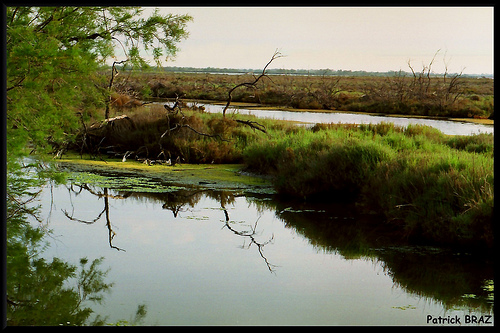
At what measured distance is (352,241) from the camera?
9.52 m

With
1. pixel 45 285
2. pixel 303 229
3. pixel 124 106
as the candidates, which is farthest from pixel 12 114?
pixel 124 106

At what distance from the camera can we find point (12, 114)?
8.70 meters

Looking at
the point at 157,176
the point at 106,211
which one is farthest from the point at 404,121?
the point at 106,211

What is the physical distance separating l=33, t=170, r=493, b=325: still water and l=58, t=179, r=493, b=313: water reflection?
0.7 inches

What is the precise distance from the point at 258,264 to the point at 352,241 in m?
1.82

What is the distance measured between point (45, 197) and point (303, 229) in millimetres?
5421

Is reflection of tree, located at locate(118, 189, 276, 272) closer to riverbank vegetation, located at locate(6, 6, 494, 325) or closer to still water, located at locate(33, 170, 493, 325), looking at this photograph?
still water, located at locate(33, 170, 493, 325)

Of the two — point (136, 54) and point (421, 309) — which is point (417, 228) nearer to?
point (421, 309)

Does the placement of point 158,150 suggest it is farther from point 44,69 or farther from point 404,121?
point 404,121

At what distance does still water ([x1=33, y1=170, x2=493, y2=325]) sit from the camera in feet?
21.3

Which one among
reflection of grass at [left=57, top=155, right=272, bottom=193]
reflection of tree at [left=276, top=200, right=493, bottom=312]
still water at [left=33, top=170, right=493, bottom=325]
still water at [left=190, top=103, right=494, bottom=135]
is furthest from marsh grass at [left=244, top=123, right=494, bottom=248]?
still water at [left=190, top=103, right=494, bottom=135]

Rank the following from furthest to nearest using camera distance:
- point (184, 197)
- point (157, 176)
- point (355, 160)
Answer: point (157, 176) < point (184, 197) < point (355, 160)

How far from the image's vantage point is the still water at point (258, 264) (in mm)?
6504
